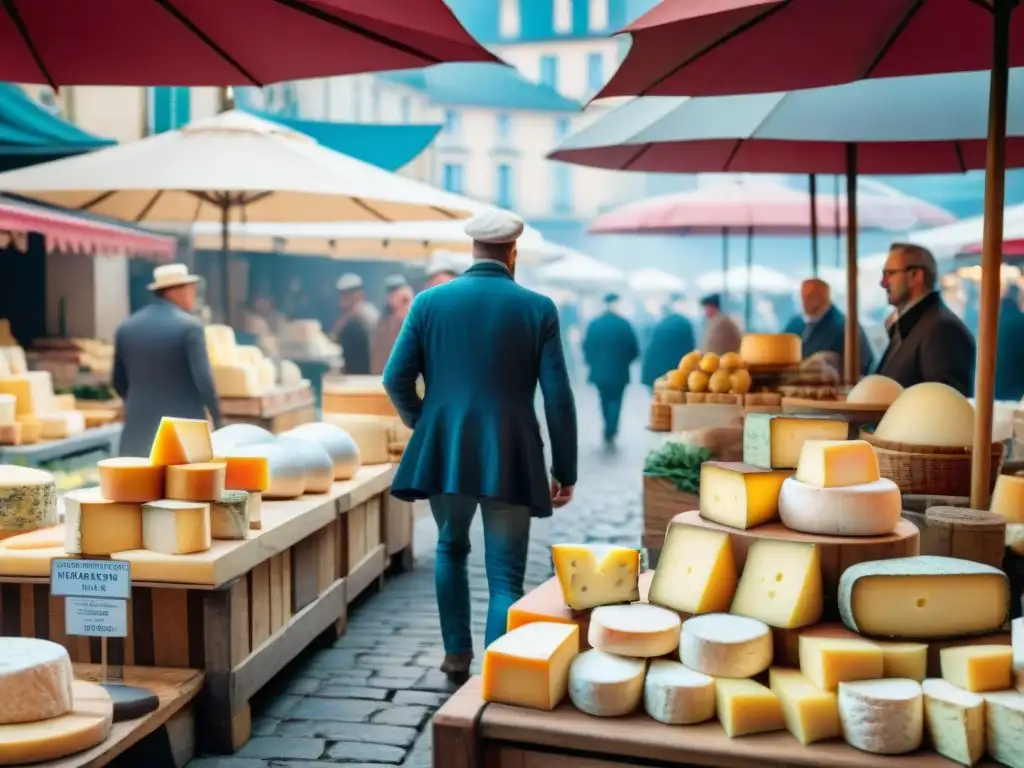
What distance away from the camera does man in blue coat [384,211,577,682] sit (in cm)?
422

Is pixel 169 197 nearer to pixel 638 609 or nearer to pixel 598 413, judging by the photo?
pixel 638 609

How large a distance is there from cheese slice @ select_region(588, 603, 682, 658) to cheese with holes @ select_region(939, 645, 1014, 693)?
1.93 ft

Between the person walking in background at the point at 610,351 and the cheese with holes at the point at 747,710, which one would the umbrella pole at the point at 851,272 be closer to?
the cheese with holes at the point at 747,710

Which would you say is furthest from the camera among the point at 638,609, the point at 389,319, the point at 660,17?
the point at 389,319

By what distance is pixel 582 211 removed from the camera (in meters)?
47.3

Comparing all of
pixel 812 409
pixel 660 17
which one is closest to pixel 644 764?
pixel 660 17

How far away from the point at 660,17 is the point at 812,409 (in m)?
2.07

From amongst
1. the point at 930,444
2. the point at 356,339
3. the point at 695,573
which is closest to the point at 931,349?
the point at 930,444

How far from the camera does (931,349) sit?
5535 millimetres

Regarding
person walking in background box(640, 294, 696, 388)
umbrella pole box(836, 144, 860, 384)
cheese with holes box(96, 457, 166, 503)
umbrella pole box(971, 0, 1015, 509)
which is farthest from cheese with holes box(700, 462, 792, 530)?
person walking in background box(640, 294, 696, 388)

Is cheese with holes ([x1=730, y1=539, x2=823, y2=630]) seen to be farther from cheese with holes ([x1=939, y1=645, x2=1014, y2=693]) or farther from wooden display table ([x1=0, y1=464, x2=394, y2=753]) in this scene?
wooden display table ([x1=0, y1=464, x2=394, y2=753])

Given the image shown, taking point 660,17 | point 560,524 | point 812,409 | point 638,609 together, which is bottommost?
point 560,524

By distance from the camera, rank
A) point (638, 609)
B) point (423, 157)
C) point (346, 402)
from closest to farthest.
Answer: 1. point (638, 609)
2. point (346, 402)
3. point (423, 157)

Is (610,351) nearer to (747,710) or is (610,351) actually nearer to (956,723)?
(747,710)
